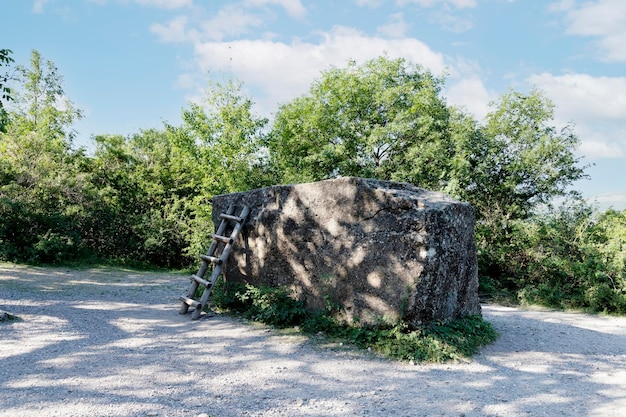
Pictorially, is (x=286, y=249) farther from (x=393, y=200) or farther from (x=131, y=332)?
(x=131, y=332)

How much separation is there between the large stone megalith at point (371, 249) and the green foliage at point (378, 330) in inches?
6.3

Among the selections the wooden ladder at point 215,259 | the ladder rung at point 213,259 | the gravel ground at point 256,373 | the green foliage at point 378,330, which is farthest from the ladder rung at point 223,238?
the gravel ground at point 256,373

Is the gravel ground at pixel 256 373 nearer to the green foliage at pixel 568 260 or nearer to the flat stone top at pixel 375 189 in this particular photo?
the flat stone top at pixel 375 189

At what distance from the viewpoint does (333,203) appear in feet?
21.7

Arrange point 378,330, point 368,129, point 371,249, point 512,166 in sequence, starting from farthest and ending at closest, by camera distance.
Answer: point 368,129 → point 512,166 → point 371,249 → point 378,330

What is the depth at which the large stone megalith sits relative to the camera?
19.1 ft

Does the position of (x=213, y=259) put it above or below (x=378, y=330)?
A: above

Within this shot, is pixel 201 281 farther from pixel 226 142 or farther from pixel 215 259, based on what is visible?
pixel 226 142

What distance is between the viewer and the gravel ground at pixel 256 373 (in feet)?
13.2

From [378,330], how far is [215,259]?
3.06m

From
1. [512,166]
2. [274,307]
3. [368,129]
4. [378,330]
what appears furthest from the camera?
[368,129]

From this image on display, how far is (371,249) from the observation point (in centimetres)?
613

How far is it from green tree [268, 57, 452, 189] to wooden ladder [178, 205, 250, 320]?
24.0 feet

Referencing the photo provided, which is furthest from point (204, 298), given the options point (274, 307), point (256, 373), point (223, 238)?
point (256, 373)
